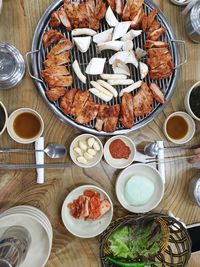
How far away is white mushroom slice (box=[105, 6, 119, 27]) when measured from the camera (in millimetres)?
2564

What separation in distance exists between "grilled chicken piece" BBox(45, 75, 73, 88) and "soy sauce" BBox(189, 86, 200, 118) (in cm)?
88

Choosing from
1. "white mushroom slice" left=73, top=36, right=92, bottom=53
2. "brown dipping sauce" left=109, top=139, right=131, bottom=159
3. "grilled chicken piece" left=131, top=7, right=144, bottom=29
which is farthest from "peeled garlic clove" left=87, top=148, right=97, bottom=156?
"grilled chicken piece" left=131, top=7, right=144, bottom=29

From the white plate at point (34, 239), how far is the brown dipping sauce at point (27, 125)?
554mm

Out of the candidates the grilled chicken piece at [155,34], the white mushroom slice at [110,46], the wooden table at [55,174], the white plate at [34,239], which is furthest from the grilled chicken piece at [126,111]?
the white plate at [34,239]

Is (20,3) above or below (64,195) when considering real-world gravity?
above

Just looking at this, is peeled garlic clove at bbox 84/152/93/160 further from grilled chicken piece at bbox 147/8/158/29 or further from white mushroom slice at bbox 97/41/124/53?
grilled chicken piece at bbox 147/8/158/29

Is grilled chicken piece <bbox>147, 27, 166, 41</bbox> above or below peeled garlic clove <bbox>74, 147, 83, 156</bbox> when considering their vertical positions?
above

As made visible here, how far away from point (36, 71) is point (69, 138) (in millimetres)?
521

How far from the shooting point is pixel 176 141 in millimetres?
2639

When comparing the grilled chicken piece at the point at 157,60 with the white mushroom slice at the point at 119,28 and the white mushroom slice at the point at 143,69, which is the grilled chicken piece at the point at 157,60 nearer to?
the white mushroom slice at the point at 143,69

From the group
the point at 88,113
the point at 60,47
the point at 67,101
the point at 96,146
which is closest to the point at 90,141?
the point at 96,146

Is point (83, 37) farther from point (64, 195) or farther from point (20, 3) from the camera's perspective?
point (64, 195)

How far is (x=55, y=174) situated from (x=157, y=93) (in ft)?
3.05

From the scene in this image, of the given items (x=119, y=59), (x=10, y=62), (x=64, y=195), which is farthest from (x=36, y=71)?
(x=64, y=195)
